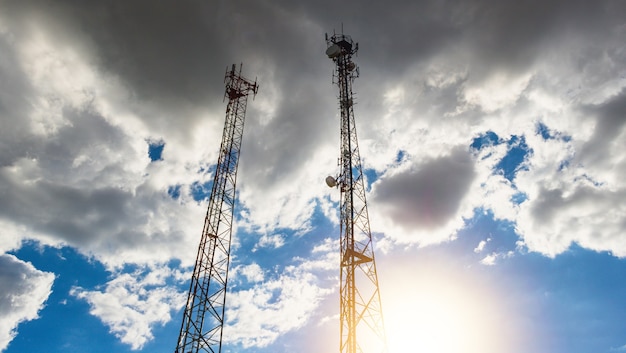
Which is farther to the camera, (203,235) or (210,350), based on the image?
(203,235)

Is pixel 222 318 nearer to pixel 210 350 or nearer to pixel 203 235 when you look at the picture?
pixel 210 350

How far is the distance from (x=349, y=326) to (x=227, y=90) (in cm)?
3109

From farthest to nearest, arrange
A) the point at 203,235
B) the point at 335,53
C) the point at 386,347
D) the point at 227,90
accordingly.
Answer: the point at 227,90
the point at 335,53
the point at 203,235
the point at 386,347

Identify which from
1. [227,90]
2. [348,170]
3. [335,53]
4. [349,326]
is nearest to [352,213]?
[348,170]

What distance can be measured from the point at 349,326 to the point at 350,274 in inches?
185

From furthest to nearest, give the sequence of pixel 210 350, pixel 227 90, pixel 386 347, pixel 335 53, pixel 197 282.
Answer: pixel 227 90, pixel 335 53, pixel 197 282, pixel 210 350, pixel 386 347

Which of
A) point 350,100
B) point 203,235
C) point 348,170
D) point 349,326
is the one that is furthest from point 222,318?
point 350,100

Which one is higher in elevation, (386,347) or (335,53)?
(335,53)

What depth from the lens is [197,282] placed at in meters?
41.7

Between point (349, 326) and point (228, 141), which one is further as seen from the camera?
point (228, 141)

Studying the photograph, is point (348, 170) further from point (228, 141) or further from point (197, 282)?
point (197, 282)

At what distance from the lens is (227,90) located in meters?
51.8

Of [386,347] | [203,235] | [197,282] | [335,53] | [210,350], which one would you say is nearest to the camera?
[386,347]

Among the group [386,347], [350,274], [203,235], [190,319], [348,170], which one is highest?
[348,170]
